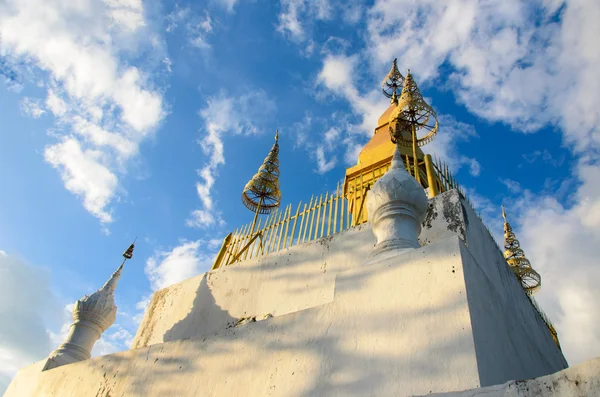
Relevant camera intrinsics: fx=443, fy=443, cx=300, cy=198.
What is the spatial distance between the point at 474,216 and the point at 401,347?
8.90 ft

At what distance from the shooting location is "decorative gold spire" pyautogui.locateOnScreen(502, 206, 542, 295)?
609 inches

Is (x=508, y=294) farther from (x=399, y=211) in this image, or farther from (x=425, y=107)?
(x=425, y=107)

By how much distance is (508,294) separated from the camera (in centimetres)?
437

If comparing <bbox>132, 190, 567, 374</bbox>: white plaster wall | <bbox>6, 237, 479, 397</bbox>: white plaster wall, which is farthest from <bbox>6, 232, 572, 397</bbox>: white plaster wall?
<bbox>132, 190, 567, 374</bbox>: white plaster wall

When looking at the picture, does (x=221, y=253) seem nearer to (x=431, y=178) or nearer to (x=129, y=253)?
(x=129, y=253)

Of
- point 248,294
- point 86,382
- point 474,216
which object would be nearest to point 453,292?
point 474,216

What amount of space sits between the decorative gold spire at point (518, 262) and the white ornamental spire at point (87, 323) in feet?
41.1

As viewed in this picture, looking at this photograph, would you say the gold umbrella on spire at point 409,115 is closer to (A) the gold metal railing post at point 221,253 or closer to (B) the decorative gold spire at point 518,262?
(A) the gold metal railing post at point 221,253

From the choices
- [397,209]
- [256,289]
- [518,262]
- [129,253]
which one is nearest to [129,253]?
[129,253]

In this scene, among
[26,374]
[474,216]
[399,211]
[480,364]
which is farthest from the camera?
[26,374]

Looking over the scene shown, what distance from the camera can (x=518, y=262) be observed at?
54.7ft

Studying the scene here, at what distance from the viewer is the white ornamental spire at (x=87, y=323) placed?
18.8 ft

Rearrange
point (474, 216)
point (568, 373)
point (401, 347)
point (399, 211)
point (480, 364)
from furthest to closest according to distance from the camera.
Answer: point (474, 216), point (399, 211), point (401, 347), point (480, 364), point (568, 373)

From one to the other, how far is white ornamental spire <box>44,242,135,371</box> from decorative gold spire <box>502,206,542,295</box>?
41.1ft
